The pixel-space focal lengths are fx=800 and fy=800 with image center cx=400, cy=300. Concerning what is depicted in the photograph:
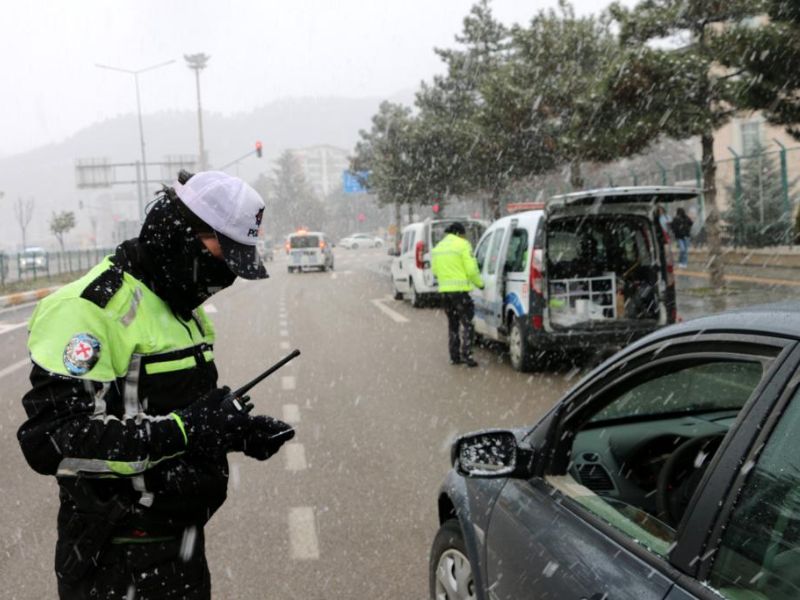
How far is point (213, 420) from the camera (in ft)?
6.39

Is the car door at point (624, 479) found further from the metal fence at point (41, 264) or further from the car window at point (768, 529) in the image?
the metal fence at point (41, 264)

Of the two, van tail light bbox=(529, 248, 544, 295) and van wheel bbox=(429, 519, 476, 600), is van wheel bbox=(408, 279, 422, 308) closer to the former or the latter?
van tail light bbox=(529, 248, 544, 295)

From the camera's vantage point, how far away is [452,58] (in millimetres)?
31250

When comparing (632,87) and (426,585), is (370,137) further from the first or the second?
(426,585)

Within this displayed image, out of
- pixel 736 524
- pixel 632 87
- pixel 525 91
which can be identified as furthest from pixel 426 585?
pixel 525 91

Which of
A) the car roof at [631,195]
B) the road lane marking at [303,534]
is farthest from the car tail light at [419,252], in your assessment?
the road lane marking at [303,534]

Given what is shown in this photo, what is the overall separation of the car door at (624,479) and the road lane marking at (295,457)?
3010 mm

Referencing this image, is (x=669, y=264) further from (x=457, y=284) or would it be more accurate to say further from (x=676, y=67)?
(x=676, y=67)

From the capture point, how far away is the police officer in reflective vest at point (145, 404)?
6.18 ft

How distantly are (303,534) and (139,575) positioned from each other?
7.74 ft

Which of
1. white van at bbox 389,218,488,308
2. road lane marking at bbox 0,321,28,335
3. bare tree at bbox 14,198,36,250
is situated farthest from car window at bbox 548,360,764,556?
bare tree at bbox 14,198,36,250

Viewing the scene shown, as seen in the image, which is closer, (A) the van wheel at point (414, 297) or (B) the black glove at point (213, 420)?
(B) the black glove at point (213, 420)

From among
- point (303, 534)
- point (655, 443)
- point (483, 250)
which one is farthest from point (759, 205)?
point (655, 443)

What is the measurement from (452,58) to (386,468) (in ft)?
91.3
